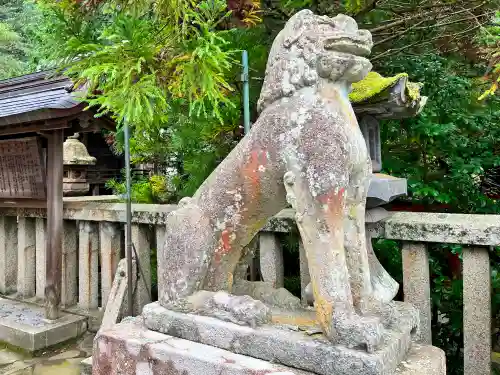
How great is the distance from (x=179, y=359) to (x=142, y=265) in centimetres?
205

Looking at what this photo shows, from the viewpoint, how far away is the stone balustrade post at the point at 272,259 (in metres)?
3.09

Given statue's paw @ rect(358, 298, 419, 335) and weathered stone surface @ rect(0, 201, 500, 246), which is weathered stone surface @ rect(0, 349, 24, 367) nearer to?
weathered stone surface @ rect(0, 201, 500, 246)

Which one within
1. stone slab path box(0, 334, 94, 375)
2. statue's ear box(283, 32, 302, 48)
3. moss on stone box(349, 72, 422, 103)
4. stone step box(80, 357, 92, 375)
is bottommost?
stone slab path box(0, 334, 94, 375)

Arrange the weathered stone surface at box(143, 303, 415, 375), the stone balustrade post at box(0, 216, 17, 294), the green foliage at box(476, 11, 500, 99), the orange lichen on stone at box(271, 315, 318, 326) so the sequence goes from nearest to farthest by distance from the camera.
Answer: the weathered stone surface at box(143, 303, 415, 375) → the orange lichen on stone at box(271, 315, 318, 326) → the green foliage at box(476, 11, 500, 99) → the stone balustrade post at box(0, 216, 17, 294)

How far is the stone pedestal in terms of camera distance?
1.72 metres

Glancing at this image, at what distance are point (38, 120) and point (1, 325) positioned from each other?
1881 millimetres

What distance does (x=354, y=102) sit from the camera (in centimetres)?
241

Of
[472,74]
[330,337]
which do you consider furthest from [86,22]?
[472,74]

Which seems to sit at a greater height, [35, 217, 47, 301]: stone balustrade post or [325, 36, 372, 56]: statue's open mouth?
[325, 36, 372, 56]: statue's open mouth

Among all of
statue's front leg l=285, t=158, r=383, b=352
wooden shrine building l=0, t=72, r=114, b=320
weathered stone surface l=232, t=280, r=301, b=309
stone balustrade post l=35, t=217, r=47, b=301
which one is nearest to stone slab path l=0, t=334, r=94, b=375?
wooden shrine building l=0, t=72, r=114, b=320

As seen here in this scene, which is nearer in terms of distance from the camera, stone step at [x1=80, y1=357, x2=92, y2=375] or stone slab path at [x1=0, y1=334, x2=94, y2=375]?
stone step at [x1=80, y1=357, x2=92, y2=375]

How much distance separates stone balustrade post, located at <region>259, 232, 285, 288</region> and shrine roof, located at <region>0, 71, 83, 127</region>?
1.70m

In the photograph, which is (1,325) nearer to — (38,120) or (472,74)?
(38,120)

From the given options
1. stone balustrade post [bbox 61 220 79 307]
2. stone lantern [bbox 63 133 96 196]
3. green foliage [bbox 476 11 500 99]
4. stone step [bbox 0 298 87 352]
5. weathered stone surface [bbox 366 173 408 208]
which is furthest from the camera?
stone lantern [bbox 63 133 96 196]
